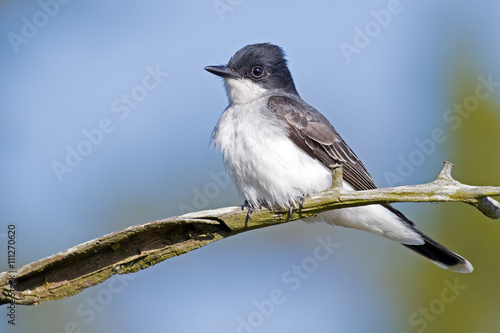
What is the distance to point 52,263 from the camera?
367 centimetres

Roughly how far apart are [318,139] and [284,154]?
563 millimetres

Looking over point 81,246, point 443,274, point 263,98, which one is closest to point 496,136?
point 443,274

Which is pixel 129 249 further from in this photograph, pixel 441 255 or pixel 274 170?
pixel 441 255

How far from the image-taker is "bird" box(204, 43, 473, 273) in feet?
17.1

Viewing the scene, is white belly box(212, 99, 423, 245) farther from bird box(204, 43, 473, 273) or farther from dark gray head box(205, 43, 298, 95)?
dark gray head box(205, 43, 298, 95)

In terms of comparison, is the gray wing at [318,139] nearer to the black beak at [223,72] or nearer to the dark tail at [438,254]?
the dark tail at [438,254]

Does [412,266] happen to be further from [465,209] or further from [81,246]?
[81,246]

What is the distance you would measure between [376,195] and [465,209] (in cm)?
240

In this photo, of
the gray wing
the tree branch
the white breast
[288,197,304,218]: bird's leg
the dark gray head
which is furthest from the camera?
the dark gray head

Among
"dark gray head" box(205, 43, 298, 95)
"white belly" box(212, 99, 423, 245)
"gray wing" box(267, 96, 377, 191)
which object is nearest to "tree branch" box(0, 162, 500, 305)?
"white belly" box(212, 99, 423, 245)

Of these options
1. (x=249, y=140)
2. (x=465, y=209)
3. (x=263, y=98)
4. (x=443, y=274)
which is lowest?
(x=443, y=274)

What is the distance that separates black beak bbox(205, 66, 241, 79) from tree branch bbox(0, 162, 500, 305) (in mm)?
2473

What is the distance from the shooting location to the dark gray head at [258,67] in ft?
20.8

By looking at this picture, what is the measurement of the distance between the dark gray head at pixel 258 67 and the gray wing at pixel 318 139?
480mm
